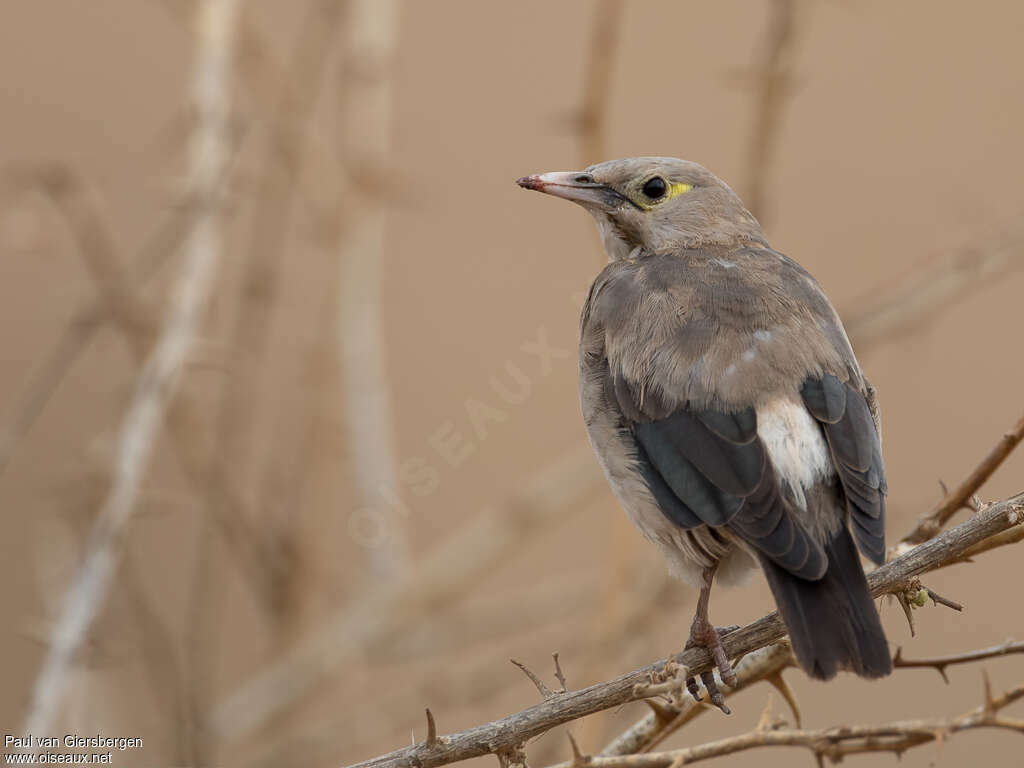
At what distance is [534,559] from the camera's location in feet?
24.1

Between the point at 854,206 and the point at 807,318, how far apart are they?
8.60 feet

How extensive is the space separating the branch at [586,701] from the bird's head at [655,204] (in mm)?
1584

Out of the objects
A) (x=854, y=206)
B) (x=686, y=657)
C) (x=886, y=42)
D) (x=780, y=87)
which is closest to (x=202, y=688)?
(x=686, y=657)

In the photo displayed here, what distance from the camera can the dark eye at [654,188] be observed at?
4117 millimetres

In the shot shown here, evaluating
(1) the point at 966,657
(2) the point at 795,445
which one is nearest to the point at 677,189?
(2) the point at 795,445

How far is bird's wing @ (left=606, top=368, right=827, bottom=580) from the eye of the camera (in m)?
3.00

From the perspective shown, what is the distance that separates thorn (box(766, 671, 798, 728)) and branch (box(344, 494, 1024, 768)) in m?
0.25

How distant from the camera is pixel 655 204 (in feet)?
13.5

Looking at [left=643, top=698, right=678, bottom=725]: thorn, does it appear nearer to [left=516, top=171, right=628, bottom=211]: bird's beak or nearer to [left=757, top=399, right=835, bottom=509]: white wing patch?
[left=757, top=399, right=835, bottom=509]: white wing patch

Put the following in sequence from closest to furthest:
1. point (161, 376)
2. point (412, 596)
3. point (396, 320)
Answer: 1. point (161, 376)
2. point (412, 596)
3. point (396, 320)

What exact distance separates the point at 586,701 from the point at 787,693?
44 centimetres

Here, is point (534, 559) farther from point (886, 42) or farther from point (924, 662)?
point (924, 662)

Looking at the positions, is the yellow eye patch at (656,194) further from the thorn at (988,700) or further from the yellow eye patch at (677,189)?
the thorn at (988,700)

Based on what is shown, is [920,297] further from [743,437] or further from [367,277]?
[367,277]
